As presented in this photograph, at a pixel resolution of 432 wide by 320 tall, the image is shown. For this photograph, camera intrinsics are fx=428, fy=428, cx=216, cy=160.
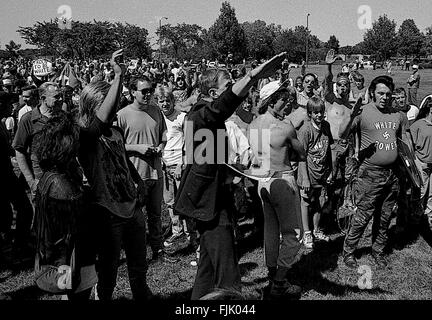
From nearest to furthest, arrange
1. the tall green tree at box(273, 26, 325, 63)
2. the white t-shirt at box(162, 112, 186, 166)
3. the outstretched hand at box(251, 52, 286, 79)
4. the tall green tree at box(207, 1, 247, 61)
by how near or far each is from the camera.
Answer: the outstretched hand at box(251, 52, 286, 79) → the white t-shirt at box(162, 112, 186, 166) → the tall green tree at box(273, 26, 325, 63) → the tall green tree at box(207, 1, 247, 61)

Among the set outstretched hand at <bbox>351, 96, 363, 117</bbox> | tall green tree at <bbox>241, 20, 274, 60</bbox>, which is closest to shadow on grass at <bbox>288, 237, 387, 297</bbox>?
outstretched hand at <bbox>351, 96, 363, 117</bbox>

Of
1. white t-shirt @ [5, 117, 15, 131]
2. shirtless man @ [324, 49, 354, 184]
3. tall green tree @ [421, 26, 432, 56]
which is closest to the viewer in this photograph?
shirtless man @ [324, 49, 354, 184]

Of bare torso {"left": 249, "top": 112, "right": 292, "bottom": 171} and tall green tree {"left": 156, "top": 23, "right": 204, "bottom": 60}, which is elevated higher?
tall green tree {"left": 156, "top": 23, "right": 204, "bottom": 60}

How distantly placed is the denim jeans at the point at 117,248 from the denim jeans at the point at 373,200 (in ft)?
8.48

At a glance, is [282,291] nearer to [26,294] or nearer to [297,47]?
[26,294]

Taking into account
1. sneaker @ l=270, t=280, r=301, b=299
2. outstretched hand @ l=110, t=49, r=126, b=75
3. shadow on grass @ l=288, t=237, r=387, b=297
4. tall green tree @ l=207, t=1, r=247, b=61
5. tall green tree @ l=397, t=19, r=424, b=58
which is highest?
tall green tree @ l=207, t=1, r=247, b=61

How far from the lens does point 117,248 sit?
318cm

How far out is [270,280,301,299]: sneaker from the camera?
412cm

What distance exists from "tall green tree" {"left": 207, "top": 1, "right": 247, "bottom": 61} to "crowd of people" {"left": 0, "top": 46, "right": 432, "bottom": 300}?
208 feet

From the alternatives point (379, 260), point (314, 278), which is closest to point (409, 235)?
point (379, 260)

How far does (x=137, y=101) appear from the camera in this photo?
474 centimetres

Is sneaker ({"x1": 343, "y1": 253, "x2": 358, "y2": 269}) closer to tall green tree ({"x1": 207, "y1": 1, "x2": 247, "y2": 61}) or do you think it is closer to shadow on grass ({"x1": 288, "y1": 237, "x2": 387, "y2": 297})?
shadow on grass ({"x1": 288, "y1": 237, "x2": 387, "y2": 297})
